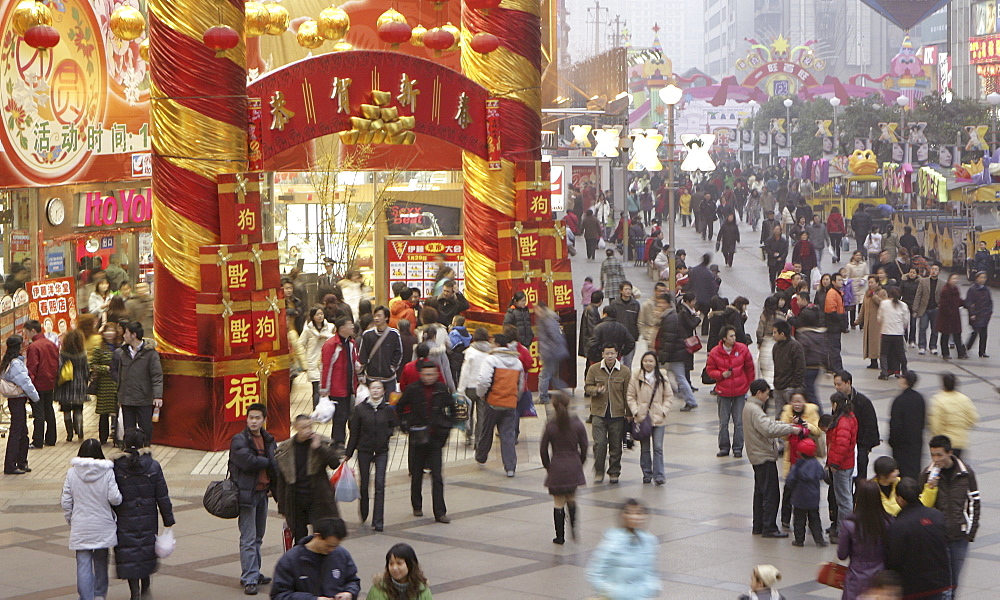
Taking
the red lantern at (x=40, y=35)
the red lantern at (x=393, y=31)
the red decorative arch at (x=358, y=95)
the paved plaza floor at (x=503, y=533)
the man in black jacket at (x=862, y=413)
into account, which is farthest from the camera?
the red decorative arch at (x=358, y=95)

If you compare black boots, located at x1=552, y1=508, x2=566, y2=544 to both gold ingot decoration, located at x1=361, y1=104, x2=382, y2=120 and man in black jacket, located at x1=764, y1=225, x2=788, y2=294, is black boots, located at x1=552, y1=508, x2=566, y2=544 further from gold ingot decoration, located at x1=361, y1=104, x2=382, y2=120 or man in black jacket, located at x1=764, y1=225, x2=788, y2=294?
man in black jacket, located at x1=764, y1=225, x2=788, y2=294

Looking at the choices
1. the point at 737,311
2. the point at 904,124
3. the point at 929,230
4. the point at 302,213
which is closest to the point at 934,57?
the point at 904,124

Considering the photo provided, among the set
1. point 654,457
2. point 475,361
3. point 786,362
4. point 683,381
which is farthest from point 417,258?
point 654,457

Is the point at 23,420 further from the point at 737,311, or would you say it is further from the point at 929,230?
the point at 929,230

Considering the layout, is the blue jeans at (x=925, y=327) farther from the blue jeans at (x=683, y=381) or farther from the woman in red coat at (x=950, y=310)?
the blue jeans at (x=683, y=381)

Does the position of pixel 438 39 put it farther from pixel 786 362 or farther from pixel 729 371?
pixel 786 362

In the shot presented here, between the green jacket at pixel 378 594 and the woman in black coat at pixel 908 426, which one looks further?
the woman in black coat at pixel 908 426

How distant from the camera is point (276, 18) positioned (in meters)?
18.7

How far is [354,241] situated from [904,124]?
126 feet

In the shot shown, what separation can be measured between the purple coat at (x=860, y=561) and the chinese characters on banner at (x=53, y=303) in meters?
14.4

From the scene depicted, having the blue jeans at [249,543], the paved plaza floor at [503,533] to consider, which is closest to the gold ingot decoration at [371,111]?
the paved plaza floor at [503,533]

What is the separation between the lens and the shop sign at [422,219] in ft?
92.8

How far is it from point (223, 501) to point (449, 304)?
9.96 meters

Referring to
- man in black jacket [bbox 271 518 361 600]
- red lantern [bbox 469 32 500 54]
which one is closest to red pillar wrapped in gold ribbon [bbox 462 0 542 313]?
red lantern [bbox 469 32 500 54]
